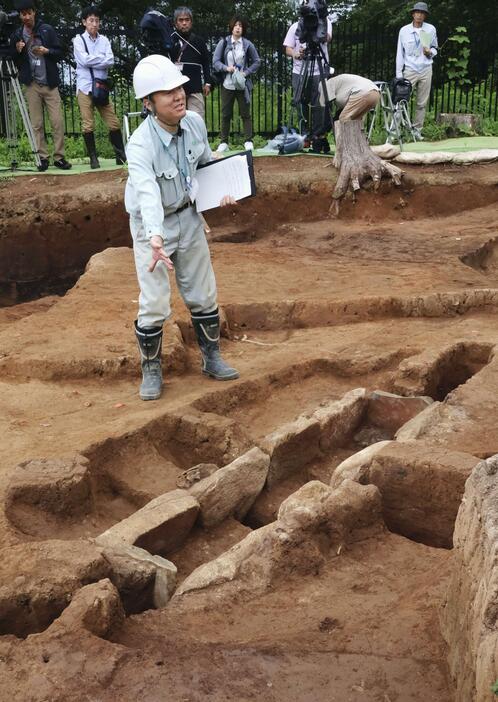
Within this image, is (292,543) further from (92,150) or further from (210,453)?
(92,150)

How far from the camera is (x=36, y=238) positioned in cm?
1159

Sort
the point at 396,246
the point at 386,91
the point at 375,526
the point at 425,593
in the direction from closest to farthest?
the point at 425,593
the point at 375,526
the point at 396,246
the point at 386,91

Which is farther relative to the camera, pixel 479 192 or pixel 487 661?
pixel 479 192

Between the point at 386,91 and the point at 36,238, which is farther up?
the point at 386,91

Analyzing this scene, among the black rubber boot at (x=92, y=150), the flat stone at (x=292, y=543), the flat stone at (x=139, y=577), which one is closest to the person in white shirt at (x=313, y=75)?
the black rubber boot at (x=92, y=150)

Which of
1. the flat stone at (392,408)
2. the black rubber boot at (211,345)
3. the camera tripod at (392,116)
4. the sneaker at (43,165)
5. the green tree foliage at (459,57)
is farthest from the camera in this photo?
the green tree foliage at (459,57)

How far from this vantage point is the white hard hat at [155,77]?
555cm

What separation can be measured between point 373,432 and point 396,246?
4.33 meters

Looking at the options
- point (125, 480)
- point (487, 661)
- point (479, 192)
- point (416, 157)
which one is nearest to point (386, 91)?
point (416, 157)

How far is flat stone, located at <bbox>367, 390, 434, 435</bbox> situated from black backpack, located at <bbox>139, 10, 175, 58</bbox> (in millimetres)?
6627

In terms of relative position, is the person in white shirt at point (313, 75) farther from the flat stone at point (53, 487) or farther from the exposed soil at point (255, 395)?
the flat stone at point (53, 487)

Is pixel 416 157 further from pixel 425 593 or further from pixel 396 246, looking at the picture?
pixel 425 593

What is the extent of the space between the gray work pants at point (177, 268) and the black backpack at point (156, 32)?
19.2ft

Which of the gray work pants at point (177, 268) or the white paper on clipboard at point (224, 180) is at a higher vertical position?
the white paper on clipboard at point (224, 180)
